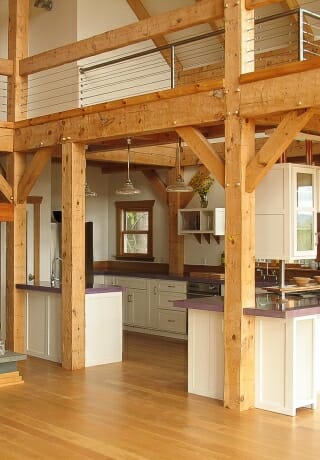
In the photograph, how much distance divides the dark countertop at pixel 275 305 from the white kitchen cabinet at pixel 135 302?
384 centimetres

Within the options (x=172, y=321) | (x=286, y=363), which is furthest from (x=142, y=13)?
(x=286, y=363)

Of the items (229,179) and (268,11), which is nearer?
(229,179)

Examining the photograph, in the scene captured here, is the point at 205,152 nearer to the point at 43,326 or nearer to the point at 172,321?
the point at 43,326

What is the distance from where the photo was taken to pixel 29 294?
28.4ft

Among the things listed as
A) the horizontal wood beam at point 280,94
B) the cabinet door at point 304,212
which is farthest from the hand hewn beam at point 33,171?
the cabinet door at point 304,212

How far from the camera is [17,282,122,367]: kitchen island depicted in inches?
313

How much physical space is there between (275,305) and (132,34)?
3.08m

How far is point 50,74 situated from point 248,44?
16.9 ft

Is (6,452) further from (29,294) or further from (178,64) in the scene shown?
(178,64)

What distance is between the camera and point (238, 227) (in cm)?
588

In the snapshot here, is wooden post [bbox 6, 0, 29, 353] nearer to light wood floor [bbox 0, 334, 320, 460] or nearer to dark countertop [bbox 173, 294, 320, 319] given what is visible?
light wood floor [bbox 0, 334, 320, 460]

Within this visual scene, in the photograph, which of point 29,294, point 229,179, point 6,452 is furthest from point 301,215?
point 29,294

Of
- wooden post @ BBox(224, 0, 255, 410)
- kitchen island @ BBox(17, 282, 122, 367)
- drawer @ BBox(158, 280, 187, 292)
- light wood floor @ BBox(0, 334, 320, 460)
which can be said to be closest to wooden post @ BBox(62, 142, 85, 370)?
kitchen island @ BBox(17, 282, 122, 367)

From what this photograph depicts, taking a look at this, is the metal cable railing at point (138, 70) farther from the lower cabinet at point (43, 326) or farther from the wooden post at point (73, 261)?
the lower cabinet at point (43, 326)
